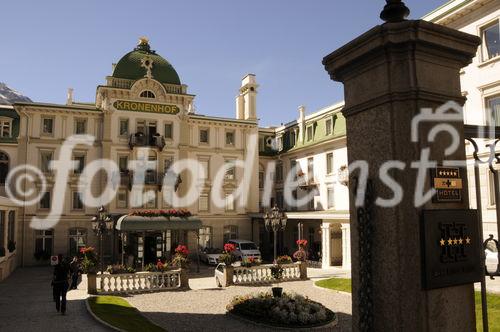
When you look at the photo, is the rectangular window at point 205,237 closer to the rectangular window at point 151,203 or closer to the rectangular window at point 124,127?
the rectangular window at point 151,203

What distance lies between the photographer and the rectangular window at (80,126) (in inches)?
1449

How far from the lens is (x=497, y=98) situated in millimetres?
21109

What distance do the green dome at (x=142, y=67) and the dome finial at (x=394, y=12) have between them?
1468 inches

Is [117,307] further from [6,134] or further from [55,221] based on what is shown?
[6,134]

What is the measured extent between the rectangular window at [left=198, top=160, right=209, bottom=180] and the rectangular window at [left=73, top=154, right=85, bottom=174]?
10318mm

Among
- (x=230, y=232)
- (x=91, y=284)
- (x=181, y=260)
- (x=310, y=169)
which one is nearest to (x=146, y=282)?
(x=181, y=260)

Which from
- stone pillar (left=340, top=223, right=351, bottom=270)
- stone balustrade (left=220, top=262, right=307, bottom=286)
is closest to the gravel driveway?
stone balustrade (left=220, top=262, right=307, bottom=286)

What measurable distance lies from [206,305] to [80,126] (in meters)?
25.0

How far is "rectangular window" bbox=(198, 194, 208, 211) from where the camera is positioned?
3975 centimetres

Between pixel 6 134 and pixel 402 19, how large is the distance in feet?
128

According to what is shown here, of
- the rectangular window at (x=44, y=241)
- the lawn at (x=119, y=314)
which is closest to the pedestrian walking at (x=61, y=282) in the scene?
the lawn at (x=119, y=314)

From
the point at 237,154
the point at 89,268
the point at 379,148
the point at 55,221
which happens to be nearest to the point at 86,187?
the point at 55,221

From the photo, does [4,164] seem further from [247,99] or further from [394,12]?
[394,12]

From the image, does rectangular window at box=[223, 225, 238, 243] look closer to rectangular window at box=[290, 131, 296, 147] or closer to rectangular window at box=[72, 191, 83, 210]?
rectangular window at box=[290, 131, 296, 147]
